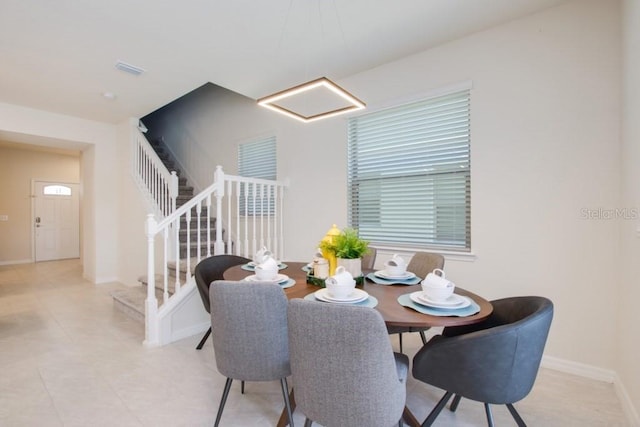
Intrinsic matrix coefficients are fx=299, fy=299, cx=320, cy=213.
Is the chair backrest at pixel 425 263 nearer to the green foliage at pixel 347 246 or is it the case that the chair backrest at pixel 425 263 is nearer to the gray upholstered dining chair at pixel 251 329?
the green foliage at pixel 347 246

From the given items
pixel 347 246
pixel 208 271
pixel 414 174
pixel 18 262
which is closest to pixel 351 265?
pixel 347 246

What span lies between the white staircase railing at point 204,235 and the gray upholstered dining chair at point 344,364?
1252 mm

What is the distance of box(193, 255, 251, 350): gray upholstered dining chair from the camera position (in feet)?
7.65

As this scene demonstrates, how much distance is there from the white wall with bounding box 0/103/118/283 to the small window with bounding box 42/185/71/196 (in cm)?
291

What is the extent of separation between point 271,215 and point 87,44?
2.61 m

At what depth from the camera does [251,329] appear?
144 centimetres

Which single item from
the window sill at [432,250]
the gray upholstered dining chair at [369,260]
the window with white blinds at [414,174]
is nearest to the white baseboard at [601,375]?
the window sill at [432,250]

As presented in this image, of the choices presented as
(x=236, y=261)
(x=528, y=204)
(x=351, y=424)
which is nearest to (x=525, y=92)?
(x=528, y=204)

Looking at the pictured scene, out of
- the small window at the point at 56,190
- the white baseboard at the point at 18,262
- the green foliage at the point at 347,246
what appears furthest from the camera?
the small window at the point at 56,190

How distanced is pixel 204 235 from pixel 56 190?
553 cm

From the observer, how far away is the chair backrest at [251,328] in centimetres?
142

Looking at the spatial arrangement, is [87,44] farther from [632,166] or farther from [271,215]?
[632,166]

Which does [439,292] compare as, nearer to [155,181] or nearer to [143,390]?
[143,390]

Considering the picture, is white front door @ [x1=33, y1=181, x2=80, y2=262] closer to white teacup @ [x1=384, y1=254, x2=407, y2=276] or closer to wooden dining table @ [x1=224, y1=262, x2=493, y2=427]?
wooden dining table @ [x1=224, y1=262, x2=493, y2=427]
